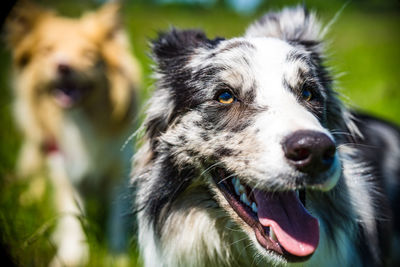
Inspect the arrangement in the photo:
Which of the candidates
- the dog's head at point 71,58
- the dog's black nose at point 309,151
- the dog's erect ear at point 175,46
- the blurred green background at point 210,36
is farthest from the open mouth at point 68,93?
the dog's black nose at point 309,151

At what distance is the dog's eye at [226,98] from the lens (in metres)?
2.69

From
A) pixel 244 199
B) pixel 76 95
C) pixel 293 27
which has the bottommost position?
pixel 244 199

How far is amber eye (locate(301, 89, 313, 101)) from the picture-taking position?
8.89 ft

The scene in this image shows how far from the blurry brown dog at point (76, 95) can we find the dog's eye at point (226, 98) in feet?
7.73

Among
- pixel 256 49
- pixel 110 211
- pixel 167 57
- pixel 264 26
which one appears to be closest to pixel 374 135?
pixel 264 26

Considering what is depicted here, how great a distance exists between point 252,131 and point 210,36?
306 cm

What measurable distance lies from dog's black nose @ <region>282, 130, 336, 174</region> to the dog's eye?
0.63m

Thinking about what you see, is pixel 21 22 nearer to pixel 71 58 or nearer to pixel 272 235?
pixel 71 58

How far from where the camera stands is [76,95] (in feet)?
15.9

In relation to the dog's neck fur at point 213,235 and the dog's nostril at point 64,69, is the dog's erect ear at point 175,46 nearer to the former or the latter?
the dog's neck fur at point 213,235

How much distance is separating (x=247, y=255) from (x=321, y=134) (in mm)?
1066

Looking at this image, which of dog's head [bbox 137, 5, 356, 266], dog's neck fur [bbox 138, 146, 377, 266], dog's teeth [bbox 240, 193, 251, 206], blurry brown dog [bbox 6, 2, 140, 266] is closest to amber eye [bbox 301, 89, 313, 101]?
dog's head [bbox 137, 5, 356, 266]

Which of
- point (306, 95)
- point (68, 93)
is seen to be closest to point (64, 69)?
point (68, 93)

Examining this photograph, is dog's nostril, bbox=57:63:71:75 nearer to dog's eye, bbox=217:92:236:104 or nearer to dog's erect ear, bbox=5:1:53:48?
dog's erect ear, bbox=5:1:53:48
